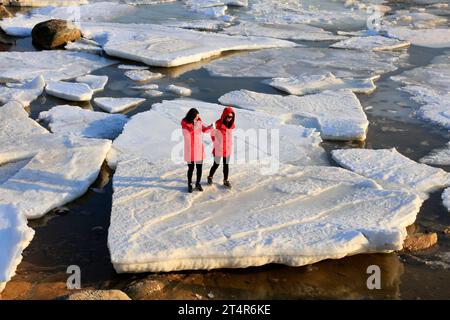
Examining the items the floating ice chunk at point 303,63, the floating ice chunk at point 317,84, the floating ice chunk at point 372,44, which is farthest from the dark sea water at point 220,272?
the floating ice chunk at point 372,44

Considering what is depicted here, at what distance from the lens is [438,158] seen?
8.74 m

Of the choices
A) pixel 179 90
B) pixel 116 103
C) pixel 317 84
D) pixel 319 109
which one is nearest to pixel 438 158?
pixel 319 109

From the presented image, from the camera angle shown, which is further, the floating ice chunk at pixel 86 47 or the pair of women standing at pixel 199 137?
the floating ice chunk at pixel 86 47

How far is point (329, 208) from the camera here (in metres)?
6.48

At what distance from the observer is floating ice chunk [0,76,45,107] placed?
10.9 metres

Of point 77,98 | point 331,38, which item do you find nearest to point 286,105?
point 77,98

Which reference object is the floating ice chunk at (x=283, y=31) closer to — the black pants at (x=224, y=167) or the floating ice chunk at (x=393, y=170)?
the floating ice chunk at (x=393, y=170)

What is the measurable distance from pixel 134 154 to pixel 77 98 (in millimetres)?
3789

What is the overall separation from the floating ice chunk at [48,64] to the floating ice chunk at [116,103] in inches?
90.6

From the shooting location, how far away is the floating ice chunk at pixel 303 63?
13719 mm

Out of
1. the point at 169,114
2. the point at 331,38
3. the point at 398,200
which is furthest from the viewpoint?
the point at 331,38

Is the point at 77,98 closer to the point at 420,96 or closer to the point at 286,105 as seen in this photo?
the point at 286,105
